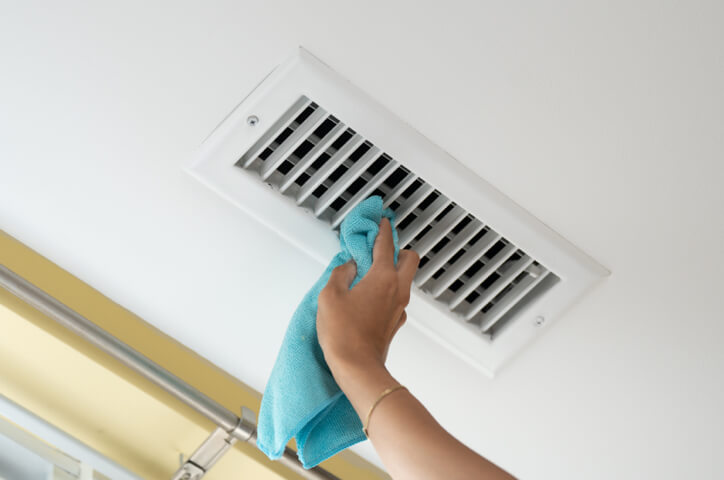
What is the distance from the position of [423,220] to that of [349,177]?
11 centimetres

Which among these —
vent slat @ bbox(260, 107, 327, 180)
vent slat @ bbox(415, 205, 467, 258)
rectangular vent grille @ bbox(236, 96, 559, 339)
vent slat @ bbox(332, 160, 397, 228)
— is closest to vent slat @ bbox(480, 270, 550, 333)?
rectangular vent grille @ bbox(236, 96, 559, 339)

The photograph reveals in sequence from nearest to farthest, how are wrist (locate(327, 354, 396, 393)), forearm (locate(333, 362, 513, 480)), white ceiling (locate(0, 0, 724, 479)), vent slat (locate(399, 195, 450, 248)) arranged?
forearm (locate(333, 362, 513, 480)), wrist (locate(327, 354, 396, 393)), white ceiling (locate(0, 0, 724, 479)), vent slat (locate(399, 195, 450, 248))

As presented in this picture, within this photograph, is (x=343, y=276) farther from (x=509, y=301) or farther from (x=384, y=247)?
(x=509, y=301)

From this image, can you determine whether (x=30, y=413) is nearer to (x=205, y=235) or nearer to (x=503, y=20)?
(x=205, y=235)

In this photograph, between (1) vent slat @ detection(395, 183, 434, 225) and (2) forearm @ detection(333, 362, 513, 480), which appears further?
(1) vent slat @ detection(395, 183, 434, 225)

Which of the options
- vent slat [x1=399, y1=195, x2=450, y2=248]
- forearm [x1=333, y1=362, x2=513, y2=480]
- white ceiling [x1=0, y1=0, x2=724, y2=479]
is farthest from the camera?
vent slat [x1=399, y1=195, x2=450, y2=248]

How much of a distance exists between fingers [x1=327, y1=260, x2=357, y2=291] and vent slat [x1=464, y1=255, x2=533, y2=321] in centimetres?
21

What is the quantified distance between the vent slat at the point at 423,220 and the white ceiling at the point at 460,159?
6 centimetres

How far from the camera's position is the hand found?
2.25 ft

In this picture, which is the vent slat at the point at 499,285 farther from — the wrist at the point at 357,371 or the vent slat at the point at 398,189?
the wrist at the point at 357,371

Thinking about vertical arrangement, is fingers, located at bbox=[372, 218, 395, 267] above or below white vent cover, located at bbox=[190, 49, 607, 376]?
below

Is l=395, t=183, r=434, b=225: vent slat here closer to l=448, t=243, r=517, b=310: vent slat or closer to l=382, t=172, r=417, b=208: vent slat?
l=382, t=172, r=417, b=208: vent slat

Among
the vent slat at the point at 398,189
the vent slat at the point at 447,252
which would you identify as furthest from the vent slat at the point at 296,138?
the vent slat at the point at 447,252

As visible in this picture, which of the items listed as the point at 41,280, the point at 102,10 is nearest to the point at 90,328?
the point at 41,280
